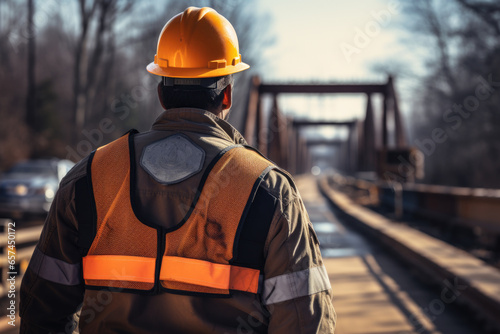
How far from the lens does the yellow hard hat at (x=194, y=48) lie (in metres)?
1.88

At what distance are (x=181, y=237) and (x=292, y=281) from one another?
35 centimetres

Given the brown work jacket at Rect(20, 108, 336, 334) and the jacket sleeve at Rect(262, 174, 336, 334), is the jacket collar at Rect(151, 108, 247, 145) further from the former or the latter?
the jacket sleeve at Rect(262, 174, 336, 334)

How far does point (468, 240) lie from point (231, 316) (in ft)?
31.7

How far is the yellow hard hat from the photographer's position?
188 centimetres

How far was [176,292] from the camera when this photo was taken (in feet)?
5.35

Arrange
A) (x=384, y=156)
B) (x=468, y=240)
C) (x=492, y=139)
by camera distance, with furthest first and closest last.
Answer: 1. (x=492, y=139)
2. (x=384, y=156)
3. (x=468, y=240)

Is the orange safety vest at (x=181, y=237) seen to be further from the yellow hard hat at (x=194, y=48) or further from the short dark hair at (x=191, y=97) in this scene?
the yellow hard hat at (x=194, y=48)

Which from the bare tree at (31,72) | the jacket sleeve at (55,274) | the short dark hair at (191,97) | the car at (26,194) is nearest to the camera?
the jacket sleeve at (55,274)

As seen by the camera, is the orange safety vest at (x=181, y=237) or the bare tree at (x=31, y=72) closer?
the orange safety vest at (x=181, y=237)

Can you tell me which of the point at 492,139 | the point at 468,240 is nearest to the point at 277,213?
the point at 468,240

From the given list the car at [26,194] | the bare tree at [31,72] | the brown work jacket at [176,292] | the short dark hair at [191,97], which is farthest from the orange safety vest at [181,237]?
the bare tree at [31,72]

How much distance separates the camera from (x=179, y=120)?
5.83ft

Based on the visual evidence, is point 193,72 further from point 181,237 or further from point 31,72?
point 31,72

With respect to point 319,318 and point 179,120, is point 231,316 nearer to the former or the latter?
point 319,318
